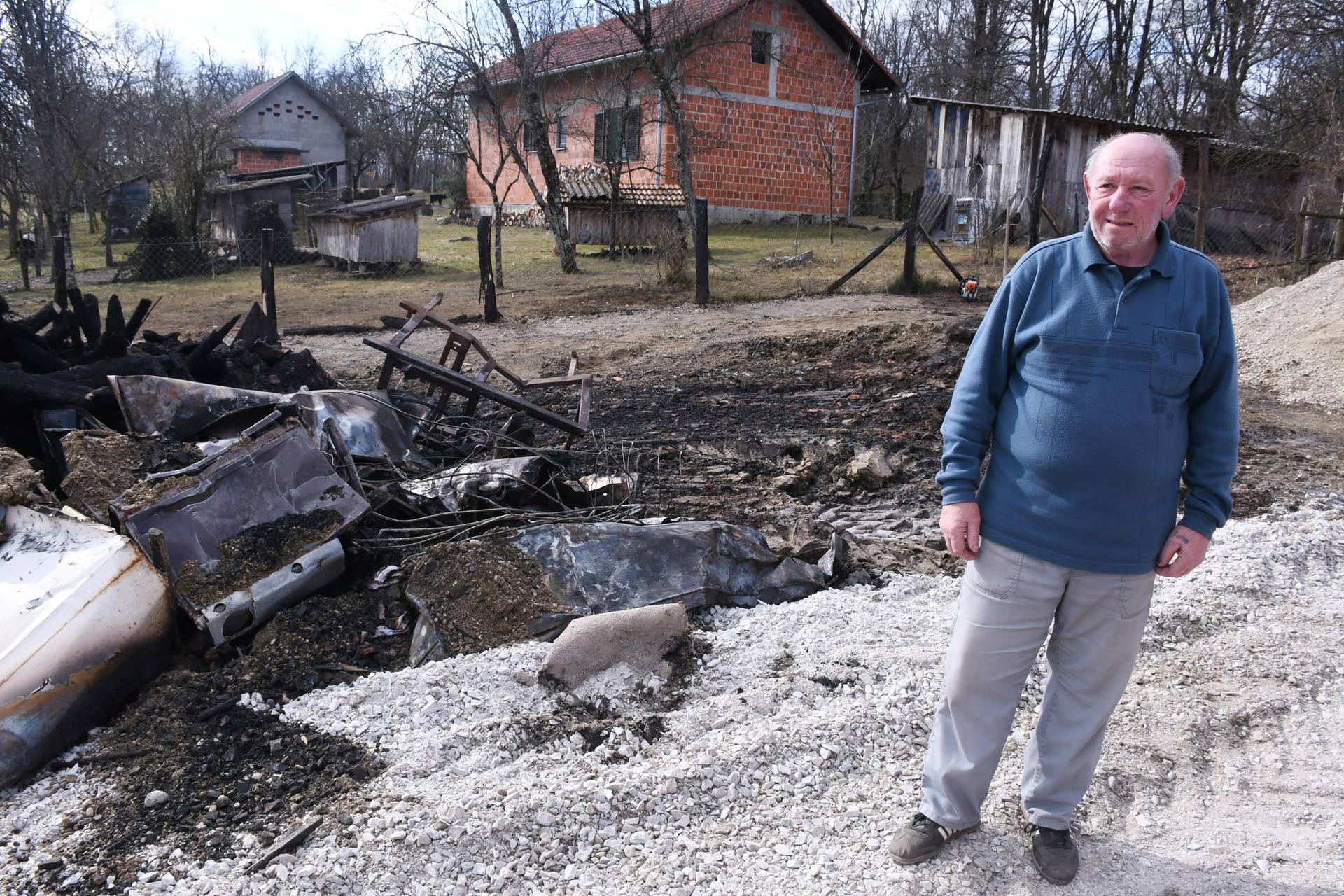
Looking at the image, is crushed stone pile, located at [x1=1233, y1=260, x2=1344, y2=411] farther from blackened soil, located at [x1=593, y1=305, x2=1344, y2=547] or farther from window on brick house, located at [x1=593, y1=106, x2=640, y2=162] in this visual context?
window on brick house, located at [x1=593, y1=106, x2=640, y2=162]

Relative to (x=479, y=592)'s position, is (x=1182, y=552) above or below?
above

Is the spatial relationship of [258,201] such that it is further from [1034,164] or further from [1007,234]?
[1007,234]

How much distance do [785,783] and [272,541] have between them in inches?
97.2

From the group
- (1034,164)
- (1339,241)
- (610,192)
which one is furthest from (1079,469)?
(610,192)

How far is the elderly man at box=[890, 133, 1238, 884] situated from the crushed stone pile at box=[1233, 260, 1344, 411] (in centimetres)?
754

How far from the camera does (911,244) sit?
14.6 metres

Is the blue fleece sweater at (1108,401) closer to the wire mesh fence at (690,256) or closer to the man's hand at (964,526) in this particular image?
the man's hand at (964,526)

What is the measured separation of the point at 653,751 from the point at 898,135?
3003cm

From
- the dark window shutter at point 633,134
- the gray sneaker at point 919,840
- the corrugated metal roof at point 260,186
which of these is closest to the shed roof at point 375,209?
the corrugated metal roof at point 260,186

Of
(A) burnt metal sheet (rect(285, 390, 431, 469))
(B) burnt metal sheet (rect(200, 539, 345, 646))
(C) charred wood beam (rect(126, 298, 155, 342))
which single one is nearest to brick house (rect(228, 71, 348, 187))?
(C) charred wood beam (rect(126, 298, 155, 342))

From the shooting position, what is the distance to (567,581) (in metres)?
4.14

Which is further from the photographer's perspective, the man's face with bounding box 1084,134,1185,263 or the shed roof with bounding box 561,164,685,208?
the shed roof with bounding box 561,164,685,208

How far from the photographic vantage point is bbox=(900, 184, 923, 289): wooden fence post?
1436 centimetres

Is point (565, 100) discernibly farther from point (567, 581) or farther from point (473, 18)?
point (567, 581)
